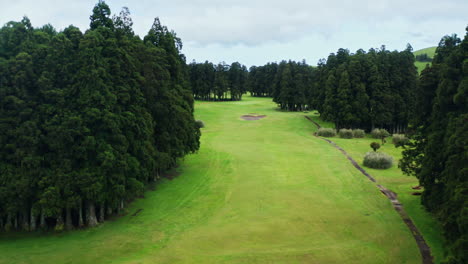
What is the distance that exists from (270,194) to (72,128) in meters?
15.8

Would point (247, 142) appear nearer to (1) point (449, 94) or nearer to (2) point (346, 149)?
(2) point (346, 149)

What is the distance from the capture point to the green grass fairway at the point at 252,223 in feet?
66.1

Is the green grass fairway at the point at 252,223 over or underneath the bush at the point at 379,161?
underneath

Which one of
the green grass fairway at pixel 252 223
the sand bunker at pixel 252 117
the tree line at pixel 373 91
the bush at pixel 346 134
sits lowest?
the green grass fairway at pixel 252 223

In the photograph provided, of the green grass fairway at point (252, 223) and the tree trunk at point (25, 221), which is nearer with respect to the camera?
the green grass fairway at point (252, 223)

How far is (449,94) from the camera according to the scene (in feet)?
73.2

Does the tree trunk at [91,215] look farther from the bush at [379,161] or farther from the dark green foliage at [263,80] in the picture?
the dark green foliage at [263,80]

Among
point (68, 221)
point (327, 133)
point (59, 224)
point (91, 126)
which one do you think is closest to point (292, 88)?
point (327, 133)

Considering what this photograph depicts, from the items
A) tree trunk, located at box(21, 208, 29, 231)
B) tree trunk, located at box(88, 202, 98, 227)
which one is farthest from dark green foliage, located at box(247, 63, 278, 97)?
tree trunk, located at box(21, 208, 29, 231)

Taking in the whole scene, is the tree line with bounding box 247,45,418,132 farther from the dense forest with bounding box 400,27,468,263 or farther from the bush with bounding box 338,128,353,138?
the dense forest with bounding box 400,27,468,263

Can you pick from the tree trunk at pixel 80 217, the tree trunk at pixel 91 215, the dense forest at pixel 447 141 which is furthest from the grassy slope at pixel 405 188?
the tree trunk at pixel 80 217

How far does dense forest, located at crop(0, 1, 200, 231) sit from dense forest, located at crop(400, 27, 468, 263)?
18687 millimetres

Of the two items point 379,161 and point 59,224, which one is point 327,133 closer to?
point 379,161

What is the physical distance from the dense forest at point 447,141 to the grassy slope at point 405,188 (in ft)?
3.72
